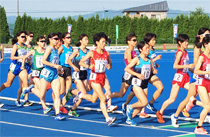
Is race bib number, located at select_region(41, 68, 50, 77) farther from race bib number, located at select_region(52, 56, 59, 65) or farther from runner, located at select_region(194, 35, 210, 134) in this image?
runner, located at select_region(194, 35, 210, 134)

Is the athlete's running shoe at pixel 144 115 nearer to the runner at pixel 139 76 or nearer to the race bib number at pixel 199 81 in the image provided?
the runner at pixel 139 76

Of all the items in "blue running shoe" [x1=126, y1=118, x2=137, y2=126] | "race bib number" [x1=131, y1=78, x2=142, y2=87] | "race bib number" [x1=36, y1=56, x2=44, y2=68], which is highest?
"race bib number" [x1=36, y1=56, x2=44, y2=68]

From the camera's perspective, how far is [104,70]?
8.41 m

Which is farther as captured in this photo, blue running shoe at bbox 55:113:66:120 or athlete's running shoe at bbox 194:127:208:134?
blue running shoe at bbox 55:113:66:120

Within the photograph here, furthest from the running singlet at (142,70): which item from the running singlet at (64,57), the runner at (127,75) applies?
the running singlet at (64,57)

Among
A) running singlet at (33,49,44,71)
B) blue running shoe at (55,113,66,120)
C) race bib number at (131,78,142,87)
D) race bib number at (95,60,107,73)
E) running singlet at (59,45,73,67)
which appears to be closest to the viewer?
race bib number at (131,78,142,87)

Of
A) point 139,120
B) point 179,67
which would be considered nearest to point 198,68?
point 179,67

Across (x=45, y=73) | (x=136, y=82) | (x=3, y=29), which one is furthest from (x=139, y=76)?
(x=3, y=29)

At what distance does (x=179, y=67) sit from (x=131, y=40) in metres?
1.56

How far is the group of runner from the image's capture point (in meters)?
7.84

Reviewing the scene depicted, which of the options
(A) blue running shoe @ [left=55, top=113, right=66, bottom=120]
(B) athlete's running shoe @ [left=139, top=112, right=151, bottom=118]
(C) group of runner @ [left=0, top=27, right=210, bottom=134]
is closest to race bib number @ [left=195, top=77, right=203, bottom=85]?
(C) group of runner @ [left=0, top=27, right=210, bottom=134]

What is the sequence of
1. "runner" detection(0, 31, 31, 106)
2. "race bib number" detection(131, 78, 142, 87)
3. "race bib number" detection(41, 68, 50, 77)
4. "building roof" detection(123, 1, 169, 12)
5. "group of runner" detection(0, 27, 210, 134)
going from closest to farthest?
"group of runner" detection(0, 27, 210, 134)
"race bib number" detection(131, 78, 142, 87)
"race bib number" detection(41, 68, 50, 77)
"runner" detection(0, 31, 31, 106)
"building roof" detection(123, 1, 169, 12)

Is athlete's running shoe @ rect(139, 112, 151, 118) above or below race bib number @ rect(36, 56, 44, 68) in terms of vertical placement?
below

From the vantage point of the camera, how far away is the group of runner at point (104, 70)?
7.84 m
